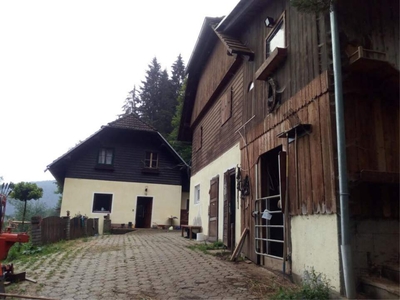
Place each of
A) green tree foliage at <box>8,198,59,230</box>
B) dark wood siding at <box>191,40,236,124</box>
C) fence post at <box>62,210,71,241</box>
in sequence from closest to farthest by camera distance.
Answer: dark wood siding at <box>191,40,236,124</box> → fence post at <box>62,210,71,241</box> → green tree foliage at <box>8,198,59,230</box>

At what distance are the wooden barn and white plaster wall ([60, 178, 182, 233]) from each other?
40.0 ft

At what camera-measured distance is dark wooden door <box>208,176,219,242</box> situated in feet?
31.7

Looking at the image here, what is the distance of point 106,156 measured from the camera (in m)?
19.1

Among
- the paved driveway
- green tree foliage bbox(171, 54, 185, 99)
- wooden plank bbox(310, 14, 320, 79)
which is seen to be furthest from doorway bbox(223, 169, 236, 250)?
green tree foliage bbox(171, 54, 185, 99)

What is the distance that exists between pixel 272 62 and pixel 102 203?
50.4 ft

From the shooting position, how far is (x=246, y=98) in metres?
7.68

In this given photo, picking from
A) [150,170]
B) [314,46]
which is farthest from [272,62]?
[150,170]

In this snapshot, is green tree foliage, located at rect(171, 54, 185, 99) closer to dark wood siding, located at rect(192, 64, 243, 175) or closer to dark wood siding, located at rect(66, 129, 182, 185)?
dark wood siding, located at rect(66, 129, 182, 185)

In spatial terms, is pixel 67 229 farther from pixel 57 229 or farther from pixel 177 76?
pixel 177 76

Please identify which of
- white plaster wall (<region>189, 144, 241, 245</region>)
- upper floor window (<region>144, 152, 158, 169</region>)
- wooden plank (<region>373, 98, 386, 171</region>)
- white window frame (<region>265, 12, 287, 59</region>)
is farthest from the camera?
upper floor window (<region>144, 152, 158, 169</region>)

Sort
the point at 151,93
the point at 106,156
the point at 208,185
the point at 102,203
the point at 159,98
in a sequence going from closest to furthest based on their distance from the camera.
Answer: the point at 208,185 < the point at 102,203 < the point at 106,156 < the point at 159,98 < the point at 151,93

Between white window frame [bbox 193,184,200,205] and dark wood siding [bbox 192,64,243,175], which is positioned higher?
dark wood siding [bbox 192,64,243,175]

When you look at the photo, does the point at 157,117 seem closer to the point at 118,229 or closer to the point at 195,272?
the point at 118,229

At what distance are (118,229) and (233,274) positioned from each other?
1335 centimetres
